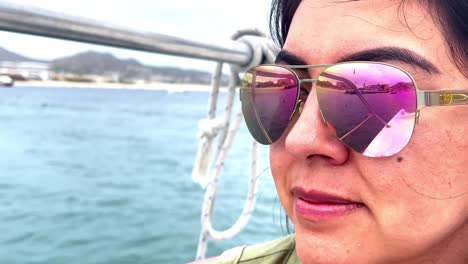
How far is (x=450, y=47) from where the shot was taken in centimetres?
74

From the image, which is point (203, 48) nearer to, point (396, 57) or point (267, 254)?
point (267, 254)

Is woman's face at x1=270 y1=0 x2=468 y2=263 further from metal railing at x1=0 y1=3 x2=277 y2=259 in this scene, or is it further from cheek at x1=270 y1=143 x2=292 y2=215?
metal railing at x1=0 y1=3 x2=277 y2=259

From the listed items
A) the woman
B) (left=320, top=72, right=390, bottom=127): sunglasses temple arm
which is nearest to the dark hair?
the woman

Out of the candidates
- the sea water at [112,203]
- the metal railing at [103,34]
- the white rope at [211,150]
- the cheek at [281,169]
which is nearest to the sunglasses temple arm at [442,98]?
the cheek at [281,169]

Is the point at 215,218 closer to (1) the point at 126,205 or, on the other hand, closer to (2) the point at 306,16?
(1) the point at 126,205

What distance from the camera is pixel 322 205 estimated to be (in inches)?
30.7

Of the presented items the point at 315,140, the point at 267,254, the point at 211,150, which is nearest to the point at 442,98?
the point at 315,140

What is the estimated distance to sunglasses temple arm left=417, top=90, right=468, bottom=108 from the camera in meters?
0.72

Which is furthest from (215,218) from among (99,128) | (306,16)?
(99,128)

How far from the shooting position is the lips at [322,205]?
2.49 ft

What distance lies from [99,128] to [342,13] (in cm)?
2138

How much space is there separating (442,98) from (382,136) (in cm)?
11

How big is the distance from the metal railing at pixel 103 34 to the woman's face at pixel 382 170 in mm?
507

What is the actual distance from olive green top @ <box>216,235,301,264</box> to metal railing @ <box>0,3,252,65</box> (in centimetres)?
58
